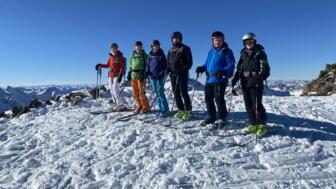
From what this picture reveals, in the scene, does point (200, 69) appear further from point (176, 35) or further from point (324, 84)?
point (324, 84)

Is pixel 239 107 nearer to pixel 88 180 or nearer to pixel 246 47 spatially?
pixel 246 47

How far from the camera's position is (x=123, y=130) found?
37.4 ft

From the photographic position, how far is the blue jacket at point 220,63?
10172mm

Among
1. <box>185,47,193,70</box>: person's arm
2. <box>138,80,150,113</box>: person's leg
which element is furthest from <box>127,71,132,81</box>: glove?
<box>185,47,193,70</box>: person's arm

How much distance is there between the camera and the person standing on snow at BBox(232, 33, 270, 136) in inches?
380

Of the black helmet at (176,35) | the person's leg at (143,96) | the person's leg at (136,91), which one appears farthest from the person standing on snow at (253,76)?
the person's leg at (136,91)

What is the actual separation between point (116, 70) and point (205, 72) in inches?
182

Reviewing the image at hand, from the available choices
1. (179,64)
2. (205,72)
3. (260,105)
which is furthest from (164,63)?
(260,105)

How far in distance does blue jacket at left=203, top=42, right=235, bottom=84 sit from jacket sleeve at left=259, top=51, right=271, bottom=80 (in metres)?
0.87

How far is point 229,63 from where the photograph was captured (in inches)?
401

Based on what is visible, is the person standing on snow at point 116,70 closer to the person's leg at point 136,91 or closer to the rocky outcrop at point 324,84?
the person's leg at point 136,91

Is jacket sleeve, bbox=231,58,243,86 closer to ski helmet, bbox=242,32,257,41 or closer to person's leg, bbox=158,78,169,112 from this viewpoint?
ski helmet, bbox=242,32,257,41

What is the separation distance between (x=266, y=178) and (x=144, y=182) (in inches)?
97.2

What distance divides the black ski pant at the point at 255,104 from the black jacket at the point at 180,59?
7.23 ft
